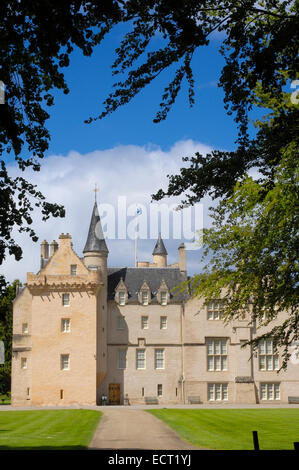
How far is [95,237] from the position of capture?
5809 centimetres

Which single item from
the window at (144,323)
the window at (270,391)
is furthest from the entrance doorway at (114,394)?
the window at (270,391)

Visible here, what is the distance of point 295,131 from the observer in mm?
11219

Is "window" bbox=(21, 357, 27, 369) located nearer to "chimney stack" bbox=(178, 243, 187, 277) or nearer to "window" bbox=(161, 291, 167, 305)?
"window" bbox=(161, 291, 167, 305)

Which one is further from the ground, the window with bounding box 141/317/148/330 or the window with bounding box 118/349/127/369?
the window with bounding box 141/317/148/330

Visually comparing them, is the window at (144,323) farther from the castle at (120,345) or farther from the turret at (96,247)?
the turret at (96,247)

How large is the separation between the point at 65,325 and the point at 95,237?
369 inches

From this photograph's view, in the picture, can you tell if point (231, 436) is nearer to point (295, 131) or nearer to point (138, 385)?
point (295, 131)

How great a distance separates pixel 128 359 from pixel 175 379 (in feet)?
15.7

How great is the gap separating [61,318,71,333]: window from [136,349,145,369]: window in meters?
7.35

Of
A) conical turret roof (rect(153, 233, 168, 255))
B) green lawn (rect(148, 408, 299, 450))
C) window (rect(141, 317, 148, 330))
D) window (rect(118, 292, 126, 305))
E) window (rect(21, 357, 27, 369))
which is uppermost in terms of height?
conical turret roof (rect(153, 233, 168, 255))

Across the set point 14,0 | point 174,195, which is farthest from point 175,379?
point 14,0

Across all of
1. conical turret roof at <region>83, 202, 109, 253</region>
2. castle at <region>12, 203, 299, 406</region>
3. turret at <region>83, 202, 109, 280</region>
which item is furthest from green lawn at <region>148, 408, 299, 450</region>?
conical turret roof at <region>83, 202, 109, 253</region>

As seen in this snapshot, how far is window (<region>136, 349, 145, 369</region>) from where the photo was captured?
56.3 metres

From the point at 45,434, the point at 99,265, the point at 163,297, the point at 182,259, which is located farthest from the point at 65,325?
the point at 45,434
